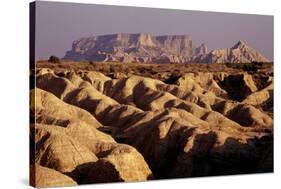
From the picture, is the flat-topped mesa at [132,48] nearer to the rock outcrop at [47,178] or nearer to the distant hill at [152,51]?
the distant hill at [152,51]

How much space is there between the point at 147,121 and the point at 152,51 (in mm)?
1232

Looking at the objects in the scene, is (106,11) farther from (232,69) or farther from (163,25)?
(232,69)

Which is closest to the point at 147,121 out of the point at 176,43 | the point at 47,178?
the point at 176,43

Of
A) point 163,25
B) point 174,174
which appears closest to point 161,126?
point 174,174

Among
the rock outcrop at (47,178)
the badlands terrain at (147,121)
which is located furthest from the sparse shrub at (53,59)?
the rock outcrop at (47,178)

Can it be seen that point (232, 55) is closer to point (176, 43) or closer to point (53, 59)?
point (176, 43)

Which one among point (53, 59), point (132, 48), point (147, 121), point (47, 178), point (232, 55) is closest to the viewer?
point (47, 178)

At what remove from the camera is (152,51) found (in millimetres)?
13297

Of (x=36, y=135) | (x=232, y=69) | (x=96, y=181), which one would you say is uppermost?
(x=232, y=69)

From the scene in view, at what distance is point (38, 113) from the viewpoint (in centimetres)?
1210

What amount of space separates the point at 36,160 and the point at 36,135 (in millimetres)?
392

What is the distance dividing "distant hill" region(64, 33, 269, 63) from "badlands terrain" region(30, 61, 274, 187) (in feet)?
0.42

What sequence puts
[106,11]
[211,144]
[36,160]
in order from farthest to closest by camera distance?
[211,144], [106,11], [36,160]

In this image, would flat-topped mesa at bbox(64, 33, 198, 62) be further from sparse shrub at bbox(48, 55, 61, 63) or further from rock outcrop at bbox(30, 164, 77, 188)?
rock outcrop at bbox(30, 164, 77, 188)
